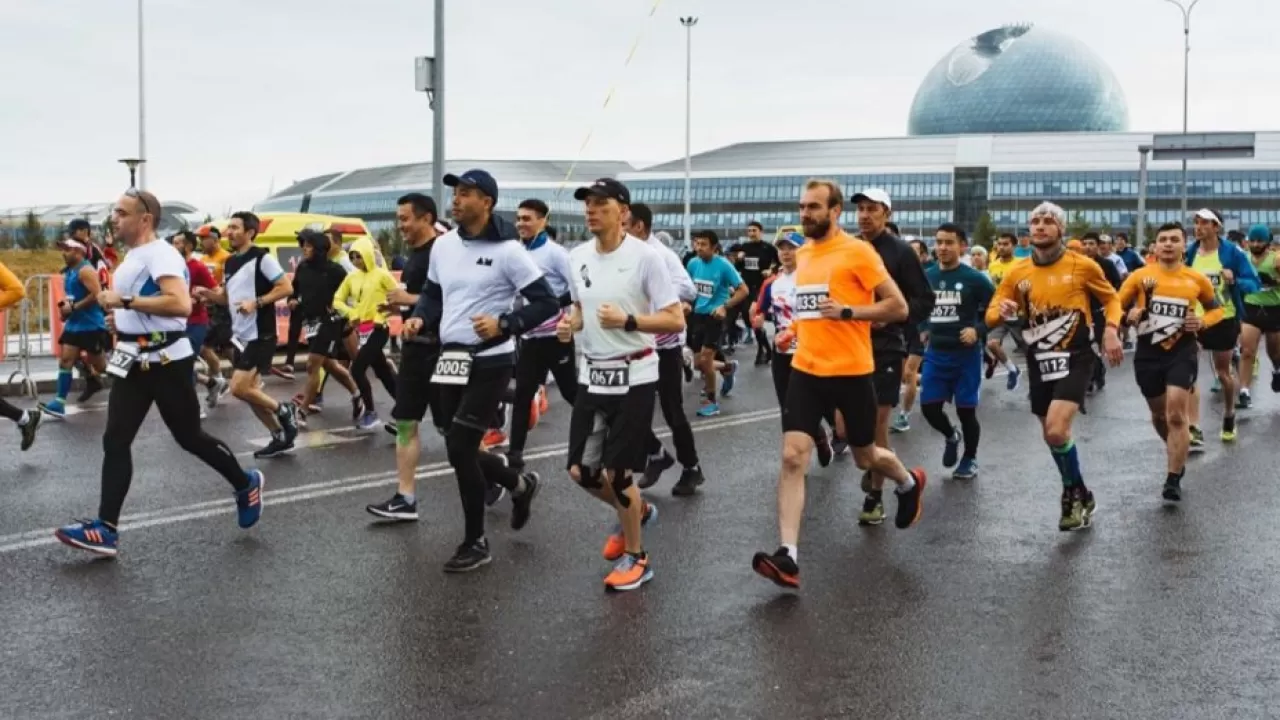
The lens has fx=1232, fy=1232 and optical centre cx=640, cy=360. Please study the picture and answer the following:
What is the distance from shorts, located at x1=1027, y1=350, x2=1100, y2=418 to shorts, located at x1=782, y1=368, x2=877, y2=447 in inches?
55.6

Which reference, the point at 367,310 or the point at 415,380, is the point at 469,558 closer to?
the point at 415,380

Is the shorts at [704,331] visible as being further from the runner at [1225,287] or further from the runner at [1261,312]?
the runner at [1261,312]

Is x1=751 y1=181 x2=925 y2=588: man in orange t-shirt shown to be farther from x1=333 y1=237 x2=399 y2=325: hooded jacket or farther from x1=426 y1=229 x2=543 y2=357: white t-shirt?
x1=333 y1=237 x2=399 y2=325: hooded jacket

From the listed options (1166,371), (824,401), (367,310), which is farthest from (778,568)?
(367,310)

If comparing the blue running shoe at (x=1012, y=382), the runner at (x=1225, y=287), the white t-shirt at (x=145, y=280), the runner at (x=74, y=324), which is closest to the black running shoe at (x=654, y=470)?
the white t-shirt at (x=145, y=280)

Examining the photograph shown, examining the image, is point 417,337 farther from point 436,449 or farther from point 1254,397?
point 1254,397

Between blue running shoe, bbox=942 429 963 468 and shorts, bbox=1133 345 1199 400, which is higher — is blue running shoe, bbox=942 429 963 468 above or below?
below

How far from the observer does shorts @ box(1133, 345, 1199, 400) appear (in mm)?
7766

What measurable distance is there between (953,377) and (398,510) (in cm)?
383

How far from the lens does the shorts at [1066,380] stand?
6660 mm

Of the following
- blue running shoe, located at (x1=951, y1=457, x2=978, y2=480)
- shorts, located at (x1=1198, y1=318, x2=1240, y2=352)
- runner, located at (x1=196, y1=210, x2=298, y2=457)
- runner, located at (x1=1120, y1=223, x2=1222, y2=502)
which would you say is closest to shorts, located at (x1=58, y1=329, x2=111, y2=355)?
runner, located at (x1=196, y1=210, x2=298, y2=457)

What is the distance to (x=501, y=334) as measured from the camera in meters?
5.63

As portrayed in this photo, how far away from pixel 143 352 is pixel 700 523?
300 cm

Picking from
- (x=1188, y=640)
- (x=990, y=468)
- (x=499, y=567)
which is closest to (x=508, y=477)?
(x=499, y=567)
